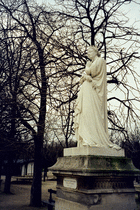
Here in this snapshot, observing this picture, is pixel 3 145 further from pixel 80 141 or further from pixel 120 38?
pixel 120 38

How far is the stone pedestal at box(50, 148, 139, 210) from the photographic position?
147 inches

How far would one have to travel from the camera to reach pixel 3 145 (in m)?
8.92

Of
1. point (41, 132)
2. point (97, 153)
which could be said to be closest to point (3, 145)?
point (41, 132)

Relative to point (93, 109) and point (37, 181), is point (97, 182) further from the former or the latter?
point (37, 181)


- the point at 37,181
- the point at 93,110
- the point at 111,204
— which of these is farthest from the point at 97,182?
the point at 37,181

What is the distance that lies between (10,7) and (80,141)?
900 cm

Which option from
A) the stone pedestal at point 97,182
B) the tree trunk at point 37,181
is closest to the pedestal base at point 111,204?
A: the stone pedestal at point 97,182

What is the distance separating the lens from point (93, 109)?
4.62m

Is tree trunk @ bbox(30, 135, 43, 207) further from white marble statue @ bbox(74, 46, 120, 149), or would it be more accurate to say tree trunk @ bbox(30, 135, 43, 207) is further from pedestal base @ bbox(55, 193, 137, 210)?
pedestal base @ bbox(55, 193, 137, 210)

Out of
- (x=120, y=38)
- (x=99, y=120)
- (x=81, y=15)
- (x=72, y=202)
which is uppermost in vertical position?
(x=81, y=15)

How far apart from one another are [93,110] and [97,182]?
155 cm

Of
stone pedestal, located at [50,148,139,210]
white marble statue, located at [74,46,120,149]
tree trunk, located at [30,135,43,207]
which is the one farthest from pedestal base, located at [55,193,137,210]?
tree trunk, located at [30,135,43,207]

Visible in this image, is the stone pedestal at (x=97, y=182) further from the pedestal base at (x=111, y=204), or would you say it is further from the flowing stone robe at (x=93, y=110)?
the flowing stone robe at (x=93, y=110)

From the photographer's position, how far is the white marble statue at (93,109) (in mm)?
4418
